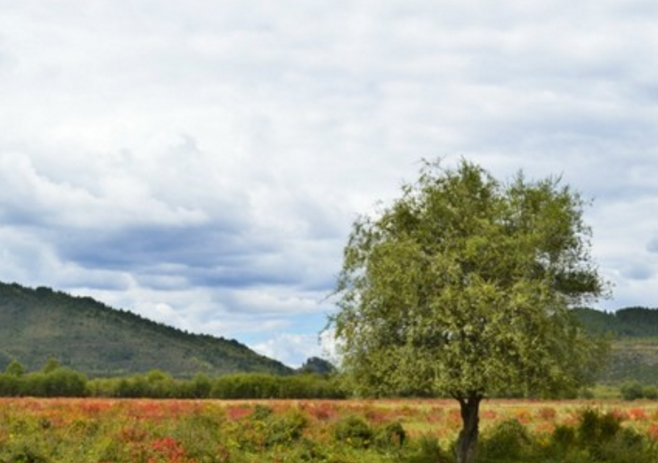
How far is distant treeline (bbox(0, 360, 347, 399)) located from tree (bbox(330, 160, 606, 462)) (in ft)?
213

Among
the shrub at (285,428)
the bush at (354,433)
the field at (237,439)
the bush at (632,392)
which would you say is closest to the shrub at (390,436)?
the field at (237,439)

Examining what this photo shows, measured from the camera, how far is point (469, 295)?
33.1m

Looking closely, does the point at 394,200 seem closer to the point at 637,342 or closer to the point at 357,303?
the point at 357,303

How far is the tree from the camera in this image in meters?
33.1

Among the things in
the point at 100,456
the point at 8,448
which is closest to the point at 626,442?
the point at 100,456

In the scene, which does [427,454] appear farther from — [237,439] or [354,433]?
[237,439]

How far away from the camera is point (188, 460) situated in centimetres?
3391

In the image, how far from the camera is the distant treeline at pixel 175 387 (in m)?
102

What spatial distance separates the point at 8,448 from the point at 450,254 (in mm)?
18183

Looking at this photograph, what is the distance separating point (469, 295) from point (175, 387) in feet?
265

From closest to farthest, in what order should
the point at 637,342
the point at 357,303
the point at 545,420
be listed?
1. the point at 357,303
2. the point at 545,420
3. the point at 637,342

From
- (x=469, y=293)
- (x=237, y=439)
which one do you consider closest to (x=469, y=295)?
(x=469, y=293)

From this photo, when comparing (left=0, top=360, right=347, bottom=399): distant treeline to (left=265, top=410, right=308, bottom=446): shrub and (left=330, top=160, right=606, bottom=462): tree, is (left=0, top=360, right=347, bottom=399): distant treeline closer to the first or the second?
(left=265, top=410, right=308, bottom=446): shrub

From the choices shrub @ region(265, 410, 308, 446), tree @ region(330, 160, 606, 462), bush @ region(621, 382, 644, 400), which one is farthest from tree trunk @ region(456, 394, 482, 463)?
bush @ region(621, 382, 644, 400)
